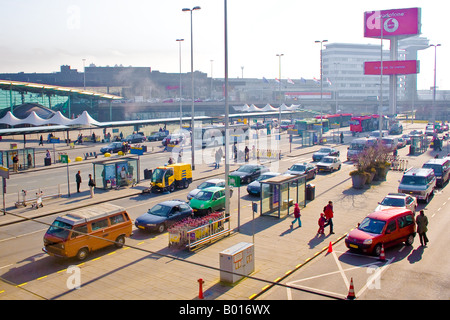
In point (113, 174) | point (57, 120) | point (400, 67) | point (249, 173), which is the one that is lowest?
point (249, 173)

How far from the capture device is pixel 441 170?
29.6m

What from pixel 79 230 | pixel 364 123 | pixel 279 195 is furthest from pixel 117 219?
pixel 364 123

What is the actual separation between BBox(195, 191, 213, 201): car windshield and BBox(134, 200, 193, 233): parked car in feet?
6.50

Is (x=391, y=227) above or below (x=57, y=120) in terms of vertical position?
below

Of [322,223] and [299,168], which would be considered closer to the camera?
[322,223]

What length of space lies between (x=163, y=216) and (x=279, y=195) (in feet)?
20.2

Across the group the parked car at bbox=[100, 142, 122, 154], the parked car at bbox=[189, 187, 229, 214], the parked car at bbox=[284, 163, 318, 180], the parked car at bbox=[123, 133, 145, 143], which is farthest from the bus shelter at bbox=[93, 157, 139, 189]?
the parked car at bbox=[123, 133, 145, 143]

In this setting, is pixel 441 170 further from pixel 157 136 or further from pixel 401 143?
pixel 157 136

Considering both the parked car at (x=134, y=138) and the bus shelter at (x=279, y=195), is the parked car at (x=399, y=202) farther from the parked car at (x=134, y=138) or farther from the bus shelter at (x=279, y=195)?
the parked car at (x=134, y=138)

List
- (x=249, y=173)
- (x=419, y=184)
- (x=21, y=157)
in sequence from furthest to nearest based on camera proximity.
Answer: (x=21, y=157)
(x=249, y=173)
(x=419, y=184)

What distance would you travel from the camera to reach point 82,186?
102 ft

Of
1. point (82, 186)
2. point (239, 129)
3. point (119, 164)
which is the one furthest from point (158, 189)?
point (239, 129)

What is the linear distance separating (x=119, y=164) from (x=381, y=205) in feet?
57.8

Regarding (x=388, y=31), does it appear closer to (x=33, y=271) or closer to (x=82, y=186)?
(x=82, y=186)
